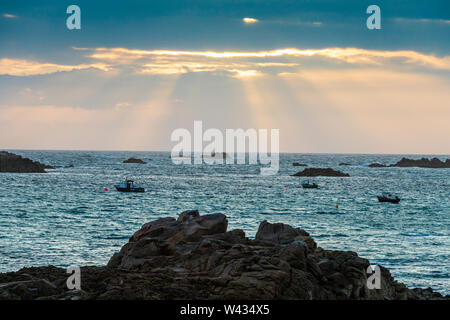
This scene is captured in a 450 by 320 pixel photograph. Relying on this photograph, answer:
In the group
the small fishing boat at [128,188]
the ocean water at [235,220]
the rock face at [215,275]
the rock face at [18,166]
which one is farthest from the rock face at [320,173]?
the rock face at [215,275]

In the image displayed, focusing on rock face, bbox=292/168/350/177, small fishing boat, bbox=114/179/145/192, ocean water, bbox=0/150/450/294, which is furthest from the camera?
rock face, bbox=292/168/350/177

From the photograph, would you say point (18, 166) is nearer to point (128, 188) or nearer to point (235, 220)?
point (128, 188)

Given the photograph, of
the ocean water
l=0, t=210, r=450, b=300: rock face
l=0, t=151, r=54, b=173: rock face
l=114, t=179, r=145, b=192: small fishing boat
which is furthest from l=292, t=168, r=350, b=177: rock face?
l=0, t=210, r=450, b=300: rock face

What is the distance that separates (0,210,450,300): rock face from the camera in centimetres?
1552

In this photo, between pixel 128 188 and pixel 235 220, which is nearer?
pixel 235 220

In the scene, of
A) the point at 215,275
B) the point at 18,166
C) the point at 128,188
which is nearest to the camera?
the point at 215,275

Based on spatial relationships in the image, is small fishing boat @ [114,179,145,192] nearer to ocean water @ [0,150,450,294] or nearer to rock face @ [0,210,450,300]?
ocean water @ [0,150,450,294]

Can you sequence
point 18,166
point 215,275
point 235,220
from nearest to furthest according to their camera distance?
point 215,275, point 235,220, point 18,166

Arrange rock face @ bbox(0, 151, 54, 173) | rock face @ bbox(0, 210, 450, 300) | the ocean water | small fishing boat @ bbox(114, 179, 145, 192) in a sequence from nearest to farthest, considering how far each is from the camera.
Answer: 1. rock face @ bbox(0, 210, 450, 300)
2. the ocean water
3. small fishing boat @ bbox(114, 179, 145, 192)
4. rock face @ bbox(0, 151, 54, 173)

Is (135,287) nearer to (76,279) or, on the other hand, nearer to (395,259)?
(76,279)

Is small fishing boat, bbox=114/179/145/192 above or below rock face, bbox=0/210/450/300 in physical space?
below

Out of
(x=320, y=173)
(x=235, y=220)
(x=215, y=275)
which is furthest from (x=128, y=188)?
(x=320, y=173)

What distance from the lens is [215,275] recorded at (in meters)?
16.9

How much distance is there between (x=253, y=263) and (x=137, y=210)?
2244 inches
